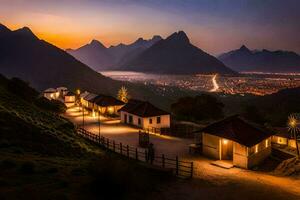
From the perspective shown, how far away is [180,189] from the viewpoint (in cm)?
2078

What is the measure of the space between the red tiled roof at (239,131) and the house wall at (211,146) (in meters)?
0.57

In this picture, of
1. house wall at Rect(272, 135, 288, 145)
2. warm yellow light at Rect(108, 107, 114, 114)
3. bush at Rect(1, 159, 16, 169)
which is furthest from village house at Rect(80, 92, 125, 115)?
bush at Rect(1, 159, 16, 169)

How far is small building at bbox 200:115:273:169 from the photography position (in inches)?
1112

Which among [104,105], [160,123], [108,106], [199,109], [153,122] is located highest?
[104,105]

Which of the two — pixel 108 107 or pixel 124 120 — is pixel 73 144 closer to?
pixel 124 120

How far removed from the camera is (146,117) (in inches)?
1951

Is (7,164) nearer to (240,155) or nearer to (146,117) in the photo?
(240,155)

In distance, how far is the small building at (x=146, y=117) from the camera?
49.8 metres

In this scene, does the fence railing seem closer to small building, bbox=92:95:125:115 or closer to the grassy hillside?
the grassy hillside

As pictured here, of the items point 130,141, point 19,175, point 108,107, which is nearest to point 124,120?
point 108,107

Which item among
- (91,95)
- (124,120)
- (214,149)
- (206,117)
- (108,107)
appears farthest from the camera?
(91,95)

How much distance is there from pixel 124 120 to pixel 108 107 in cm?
1141

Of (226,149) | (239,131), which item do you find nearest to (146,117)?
(226,149)

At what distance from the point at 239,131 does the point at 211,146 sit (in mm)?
3162
